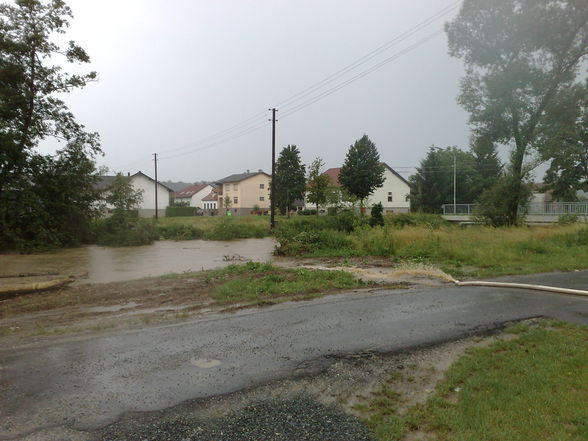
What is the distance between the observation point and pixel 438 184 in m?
52.9

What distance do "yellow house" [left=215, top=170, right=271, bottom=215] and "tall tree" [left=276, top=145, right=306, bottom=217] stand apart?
16.8 metres

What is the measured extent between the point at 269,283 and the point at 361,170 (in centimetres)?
4223

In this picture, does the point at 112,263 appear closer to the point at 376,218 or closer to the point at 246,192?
the point at 376,218

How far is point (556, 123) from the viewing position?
27.5 m

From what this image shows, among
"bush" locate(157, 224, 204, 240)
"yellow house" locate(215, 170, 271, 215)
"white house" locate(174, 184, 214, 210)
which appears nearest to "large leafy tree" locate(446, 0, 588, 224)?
"bush" locate(157, 224, 204, 240)

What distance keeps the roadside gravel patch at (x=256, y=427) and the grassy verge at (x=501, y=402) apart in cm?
26

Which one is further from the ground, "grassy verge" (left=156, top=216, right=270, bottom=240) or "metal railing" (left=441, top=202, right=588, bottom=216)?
"metal railing" (left=441, top=202, right=588, bottom=216)

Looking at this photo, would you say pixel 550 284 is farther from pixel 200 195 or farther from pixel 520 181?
pixel 200 195

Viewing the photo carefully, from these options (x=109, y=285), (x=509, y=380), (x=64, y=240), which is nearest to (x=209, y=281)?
(x=109, y=285)

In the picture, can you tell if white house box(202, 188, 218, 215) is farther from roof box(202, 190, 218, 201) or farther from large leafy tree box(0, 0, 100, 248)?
large leafy tree box(0, 0, 100, 248)

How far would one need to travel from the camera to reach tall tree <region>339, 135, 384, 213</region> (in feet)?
166

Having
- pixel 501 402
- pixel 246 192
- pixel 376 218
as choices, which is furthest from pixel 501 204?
pixel 246 192

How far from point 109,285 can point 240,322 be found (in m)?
5.94

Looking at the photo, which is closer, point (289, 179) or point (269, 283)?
point (269, 283)
